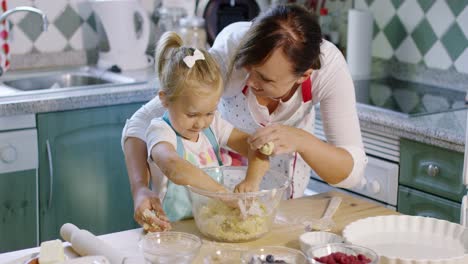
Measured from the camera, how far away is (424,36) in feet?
10.5

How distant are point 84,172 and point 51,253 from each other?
59.6 inches

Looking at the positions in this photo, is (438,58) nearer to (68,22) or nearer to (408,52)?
(408,52)

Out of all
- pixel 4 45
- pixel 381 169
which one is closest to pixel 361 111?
pixel 381 169

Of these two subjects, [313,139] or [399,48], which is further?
[399,48]

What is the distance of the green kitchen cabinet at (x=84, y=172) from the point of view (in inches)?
110

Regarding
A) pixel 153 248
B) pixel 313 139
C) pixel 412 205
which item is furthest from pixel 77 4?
pixel 153 248

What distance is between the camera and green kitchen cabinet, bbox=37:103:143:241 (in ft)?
9.14

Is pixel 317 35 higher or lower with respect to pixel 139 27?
higher

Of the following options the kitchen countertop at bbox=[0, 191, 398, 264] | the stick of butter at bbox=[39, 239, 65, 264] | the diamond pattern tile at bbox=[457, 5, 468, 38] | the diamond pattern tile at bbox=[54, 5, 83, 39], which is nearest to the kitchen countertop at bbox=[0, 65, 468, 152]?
the diamond pattern tile at bbox=[457, 5, 468, 38]

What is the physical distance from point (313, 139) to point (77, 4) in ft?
6.15

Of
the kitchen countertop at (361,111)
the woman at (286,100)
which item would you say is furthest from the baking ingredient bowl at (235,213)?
the kitchen countertop at (361,111)

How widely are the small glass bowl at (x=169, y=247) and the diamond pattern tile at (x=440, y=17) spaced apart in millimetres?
1920

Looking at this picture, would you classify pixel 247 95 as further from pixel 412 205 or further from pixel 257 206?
pixel 412 205

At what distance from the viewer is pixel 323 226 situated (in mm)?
1690
